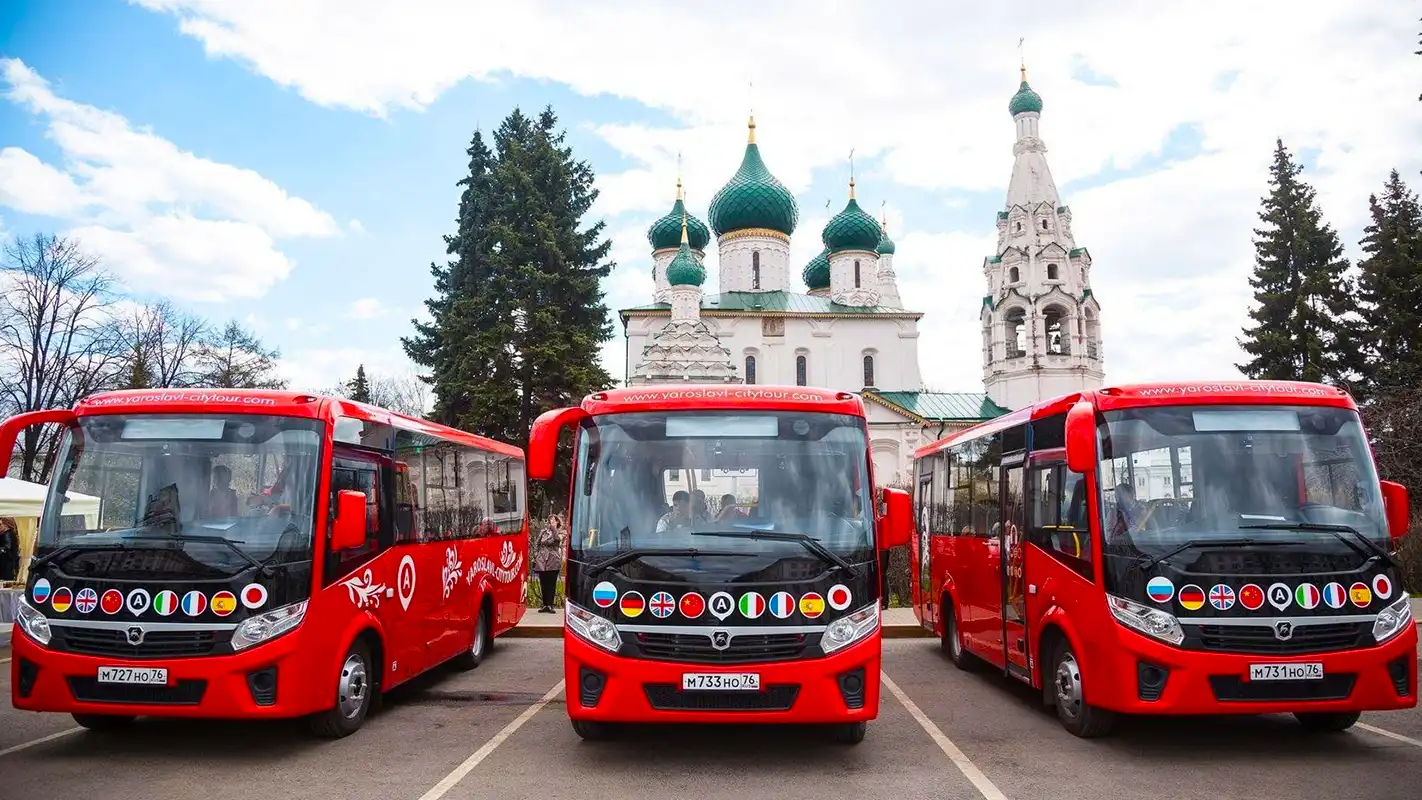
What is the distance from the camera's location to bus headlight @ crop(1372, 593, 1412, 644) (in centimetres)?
716

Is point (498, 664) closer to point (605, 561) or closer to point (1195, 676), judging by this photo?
point (605, 561)

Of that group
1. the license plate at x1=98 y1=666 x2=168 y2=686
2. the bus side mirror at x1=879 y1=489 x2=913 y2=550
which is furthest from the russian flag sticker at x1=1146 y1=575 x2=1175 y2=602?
the license plate at x1=98 y1=666 x2=168 y2=686

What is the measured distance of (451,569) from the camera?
36.6 ft

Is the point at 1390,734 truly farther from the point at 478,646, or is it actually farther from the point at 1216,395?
the point at 478,646

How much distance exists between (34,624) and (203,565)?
139 centimetres

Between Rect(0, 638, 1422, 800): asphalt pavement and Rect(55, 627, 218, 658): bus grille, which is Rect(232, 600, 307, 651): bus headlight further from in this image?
Rect(0, 638, 1422, 800): asphalt pavement

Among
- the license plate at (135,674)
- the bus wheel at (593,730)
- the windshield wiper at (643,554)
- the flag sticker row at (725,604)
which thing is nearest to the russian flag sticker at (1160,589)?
the flag sticker row at (725,604)

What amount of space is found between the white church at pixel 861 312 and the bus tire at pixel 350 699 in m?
40.0

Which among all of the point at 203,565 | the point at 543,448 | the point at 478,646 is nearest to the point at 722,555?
the point at 543,448

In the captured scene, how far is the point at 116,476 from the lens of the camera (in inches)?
300

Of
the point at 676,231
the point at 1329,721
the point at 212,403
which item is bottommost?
the point at 1329,721

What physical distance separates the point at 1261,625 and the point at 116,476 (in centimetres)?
844

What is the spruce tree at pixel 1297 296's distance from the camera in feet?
129

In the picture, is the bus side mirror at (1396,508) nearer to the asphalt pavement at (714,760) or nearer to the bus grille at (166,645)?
the asphalt pavement at (714,760)
